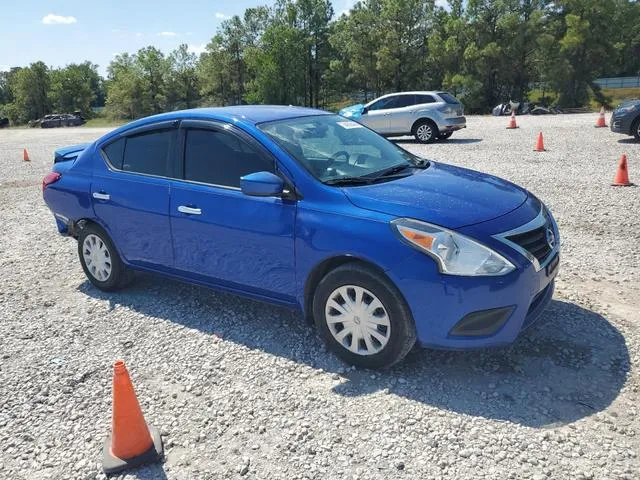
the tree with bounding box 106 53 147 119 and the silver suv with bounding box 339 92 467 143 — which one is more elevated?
the tree with bounding box 106 53 147 119

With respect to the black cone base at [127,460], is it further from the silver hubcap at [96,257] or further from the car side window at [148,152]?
the silver hubcap at [96,257]

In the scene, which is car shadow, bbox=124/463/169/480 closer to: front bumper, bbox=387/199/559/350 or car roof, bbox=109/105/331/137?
front bumper, bbox=387/199/559/350

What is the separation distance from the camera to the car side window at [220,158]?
4062 mm

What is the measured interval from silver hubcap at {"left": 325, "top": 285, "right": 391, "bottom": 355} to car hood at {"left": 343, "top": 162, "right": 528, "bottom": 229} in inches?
22.8

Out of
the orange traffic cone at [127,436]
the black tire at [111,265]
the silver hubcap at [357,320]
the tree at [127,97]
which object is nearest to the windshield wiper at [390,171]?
the silver hubcap at [357,320]

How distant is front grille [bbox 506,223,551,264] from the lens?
3.38 metres

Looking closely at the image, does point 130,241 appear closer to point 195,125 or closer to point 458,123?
point 195,125

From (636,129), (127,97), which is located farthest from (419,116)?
(127,97)

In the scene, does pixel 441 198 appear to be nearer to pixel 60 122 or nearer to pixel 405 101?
pixel 405 101

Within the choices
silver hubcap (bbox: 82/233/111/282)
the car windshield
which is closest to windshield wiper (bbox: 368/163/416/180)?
the car windshield

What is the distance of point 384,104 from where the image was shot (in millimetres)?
17609

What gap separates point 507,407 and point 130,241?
11.2 feet

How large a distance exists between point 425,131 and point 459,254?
46.9 ft

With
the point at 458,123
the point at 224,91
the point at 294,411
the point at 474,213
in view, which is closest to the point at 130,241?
the point at 294,411
